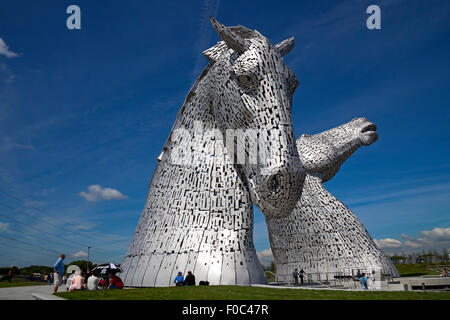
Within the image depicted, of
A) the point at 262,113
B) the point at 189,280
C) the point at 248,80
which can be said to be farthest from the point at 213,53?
the point at 189,280

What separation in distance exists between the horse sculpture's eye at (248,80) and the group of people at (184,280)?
332 centimetres

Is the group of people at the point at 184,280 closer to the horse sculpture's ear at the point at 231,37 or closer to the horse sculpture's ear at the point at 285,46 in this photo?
the horse sculpture's ear at the point at 231,37

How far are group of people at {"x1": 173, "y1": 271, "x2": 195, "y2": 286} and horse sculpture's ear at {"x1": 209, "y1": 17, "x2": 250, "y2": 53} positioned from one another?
3.96 m

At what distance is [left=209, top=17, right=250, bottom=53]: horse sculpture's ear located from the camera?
5656 mm

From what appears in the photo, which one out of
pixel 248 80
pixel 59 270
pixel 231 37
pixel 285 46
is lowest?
pixel 59 270

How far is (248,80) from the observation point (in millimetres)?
5574

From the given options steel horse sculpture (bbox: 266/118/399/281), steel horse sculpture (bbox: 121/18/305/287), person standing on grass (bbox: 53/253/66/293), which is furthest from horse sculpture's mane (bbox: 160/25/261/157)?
steel horse sculpture (bbox: 266/118/399/281)

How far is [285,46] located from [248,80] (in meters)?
1.94

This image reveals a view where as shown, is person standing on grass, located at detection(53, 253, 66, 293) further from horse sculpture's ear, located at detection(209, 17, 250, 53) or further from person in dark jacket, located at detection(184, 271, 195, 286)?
horse sculpture's ear, located at detection(209, 17, 250, 53)

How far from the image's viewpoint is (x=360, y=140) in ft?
53.1

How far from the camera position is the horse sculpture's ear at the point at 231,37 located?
566cm

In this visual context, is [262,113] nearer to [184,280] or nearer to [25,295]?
[184,280]
